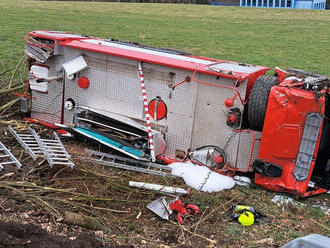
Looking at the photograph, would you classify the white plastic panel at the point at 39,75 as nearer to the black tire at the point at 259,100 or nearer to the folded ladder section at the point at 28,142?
the folded ladder section at the point at 28,142

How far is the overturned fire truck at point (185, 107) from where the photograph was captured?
23.5 feet

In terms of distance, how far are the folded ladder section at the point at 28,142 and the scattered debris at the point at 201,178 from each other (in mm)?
2263

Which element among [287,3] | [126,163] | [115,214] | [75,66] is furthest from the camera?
[287,3]

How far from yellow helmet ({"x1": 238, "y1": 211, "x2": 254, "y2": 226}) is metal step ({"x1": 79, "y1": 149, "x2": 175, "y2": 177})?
1616 mm

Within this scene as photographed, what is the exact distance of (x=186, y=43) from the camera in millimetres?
23453

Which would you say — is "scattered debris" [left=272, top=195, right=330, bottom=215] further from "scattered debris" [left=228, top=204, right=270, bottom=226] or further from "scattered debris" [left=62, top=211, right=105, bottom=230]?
"scattered debris" [left=62, top=211, right=105, bottom=230]

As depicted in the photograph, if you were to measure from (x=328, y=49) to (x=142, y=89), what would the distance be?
17105 millimetres

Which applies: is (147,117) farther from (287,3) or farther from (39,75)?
(287,3)

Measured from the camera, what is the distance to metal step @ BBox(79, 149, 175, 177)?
7766mm

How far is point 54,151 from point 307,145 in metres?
4.11

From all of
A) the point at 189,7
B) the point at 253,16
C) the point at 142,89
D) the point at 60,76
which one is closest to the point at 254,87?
the point at 142,89

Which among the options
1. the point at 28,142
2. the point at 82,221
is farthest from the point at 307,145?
the point at 28,142

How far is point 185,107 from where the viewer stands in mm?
8039

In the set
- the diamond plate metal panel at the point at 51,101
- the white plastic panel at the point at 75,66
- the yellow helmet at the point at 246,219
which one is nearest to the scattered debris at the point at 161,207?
the yellow helmet at the point at 246,219
